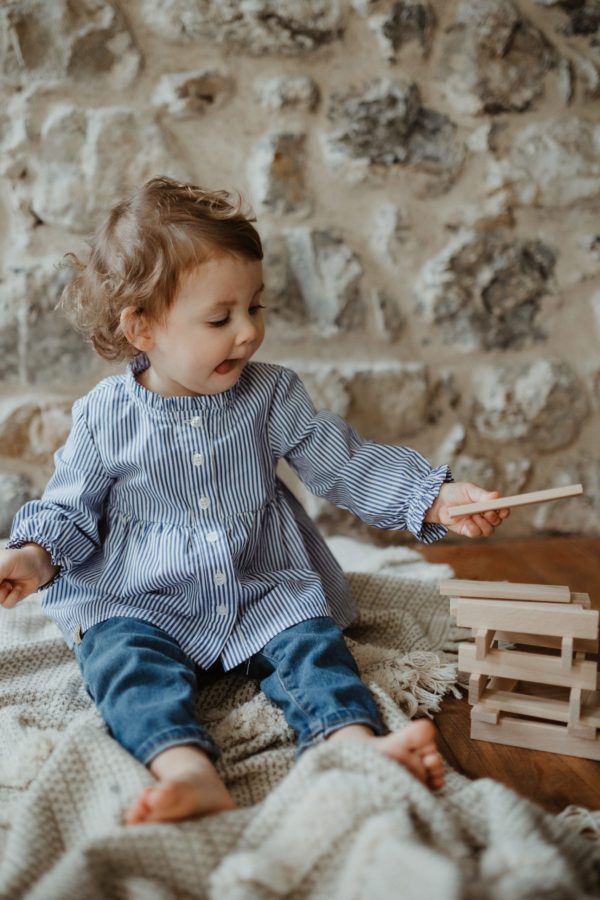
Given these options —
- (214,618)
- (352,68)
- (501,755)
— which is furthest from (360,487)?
(352,68)

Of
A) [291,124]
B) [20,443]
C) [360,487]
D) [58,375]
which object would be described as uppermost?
[291,124]

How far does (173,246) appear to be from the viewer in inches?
39.6

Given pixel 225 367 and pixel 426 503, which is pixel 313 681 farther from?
pixel 225 367

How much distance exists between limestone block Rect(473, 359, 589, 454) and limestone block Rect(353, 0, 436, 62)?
0.63 meters

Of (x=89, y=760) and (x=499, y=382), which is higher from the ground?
(x=89, y=760)

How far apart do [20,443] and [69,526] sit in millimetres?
504

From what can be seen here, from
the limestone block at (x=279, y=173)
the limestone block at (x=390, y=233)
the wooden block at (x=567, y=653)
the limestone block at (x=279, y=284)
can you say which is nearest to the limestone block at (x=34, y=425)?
the limestone block at (x=279, y=284)

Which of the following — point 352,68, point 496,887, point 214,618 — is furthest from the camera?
point 352,68

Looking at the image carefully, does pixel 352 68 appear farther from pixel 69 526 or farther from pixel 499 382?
pixel 69 526

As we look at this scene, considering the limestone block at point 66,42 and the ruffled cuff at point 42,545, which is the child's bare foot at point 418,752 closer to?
the ruffled cuff at point 42,545

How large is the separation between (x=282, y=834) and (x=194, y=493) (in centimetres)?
50

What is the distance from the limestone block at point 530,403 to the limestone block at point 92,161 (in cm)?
72

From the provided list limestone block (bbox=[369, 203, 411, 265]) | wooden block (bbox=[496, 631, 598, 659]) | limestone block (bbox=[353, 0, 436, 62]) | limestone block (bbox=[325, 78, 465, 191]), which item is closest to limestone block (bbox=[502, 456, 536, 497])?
limestone block (bbox=[369, 203, 411, 265])

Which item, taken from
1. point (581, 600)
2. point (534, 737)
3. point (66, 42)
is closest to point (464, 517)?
point (581, 600)
